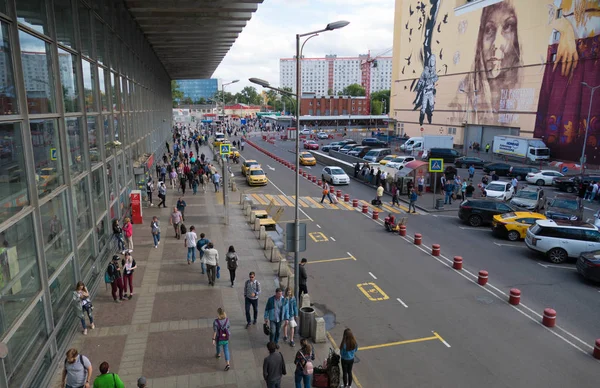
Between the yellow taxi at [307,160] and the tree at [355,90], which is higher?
the tree at [355,90]

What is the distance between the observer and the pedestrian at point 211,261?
45.4ft

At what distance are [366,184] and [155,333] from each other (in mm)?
28378

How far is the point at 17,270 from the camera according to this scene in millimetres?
7922

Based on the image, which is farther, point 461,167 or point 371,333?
point 461,167

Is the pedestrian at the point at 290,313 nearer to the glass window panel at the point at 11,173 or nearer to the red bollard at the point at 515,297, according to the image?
the glass window panel at the point at 11,173

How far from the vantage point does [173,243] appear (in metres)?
18.7

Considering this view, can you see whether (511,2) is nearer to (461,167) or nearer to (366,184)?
(461,167)

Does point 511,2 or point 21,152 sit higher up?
point 511,2

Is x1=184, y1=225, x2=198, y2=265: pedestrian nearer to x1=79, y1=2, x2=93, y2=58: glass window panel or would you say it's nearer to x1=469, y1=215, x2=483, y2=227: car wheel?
x1=79, y1=2, x2=93, y2=58: glass window panel

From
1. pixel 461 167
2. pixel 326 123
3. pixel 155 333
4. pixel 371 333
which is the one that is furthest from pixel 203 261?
pixel 326 123

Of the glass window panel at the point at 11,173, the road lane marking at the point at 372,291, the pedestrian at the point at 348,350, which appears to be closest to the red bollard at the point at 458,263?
the road lane marking at the point at 372,291

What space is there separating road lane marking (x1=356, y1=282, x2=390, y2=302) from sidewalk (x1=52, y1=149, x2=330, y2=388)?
123 inches

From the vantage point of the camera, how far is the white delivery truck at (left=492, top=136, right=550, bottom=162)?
1913 inches

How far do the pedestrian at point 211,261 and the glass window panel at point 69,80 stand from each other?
5775mm
